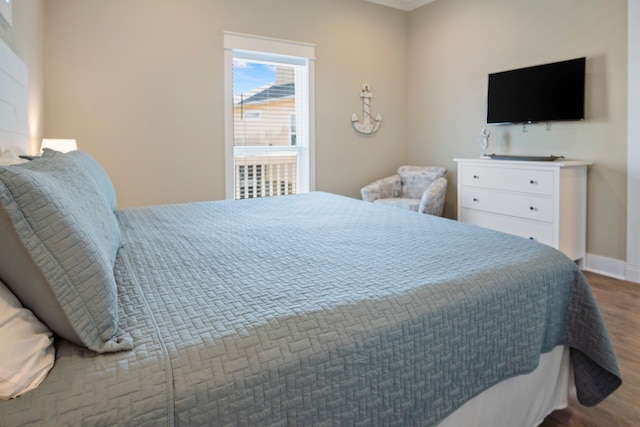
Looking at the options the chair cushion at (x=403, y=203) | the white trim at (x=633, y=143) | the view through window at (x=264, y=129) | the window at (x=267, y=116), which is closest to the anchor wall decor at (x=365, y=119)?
the window at (x=267, y=116)

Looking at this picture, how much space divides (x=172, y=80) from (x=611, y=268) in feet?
13.9

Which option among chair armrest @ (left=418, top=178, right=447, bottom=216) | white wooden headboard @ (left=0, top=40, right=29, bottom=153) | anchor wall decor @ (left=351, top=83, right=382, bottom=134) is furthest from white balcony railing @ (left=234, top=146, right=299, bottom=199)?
Result: white wooden headboard @ (left=0, top=40, right=29, bottom=153)

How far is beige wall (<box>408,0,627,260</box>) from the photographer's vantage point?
3420mm

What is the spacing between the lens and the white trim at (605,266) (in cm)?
345

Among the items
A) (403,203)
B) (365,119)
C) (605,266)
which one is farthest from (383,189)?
(605,266)

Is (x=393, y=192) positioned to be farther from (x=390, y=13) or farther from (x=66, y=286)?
(x=66, y=286)

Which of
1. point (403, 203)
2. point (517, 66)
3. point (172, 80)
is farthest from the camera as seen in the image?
point (403, 203)

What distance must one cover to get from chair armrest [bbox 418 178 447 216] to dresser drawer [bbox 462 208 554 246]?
0.27 metres

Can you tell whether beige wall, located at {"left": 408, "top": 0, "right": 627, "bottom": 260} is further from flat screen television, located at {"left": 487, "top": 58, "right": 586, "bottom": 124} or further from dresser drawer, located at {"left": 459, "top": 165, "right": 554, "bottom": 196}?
dresser drawer, located at {"left": 459, "top": 165, "right": 554, "bottom": 196}

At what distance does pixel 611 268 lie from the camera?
11.5 feet

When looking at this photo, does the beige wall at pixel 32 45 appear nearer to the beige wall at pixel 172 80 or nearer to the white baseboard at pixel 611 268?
the beige wall at pixel 172 80

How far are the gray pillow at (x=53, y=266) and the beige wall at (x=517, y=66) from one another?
3.89 m

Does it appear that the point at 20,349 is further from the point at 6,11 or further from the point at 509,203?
the point at 509,203

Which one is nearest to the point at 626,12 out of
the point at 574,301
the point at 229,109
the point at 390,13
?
the point at 390,13
